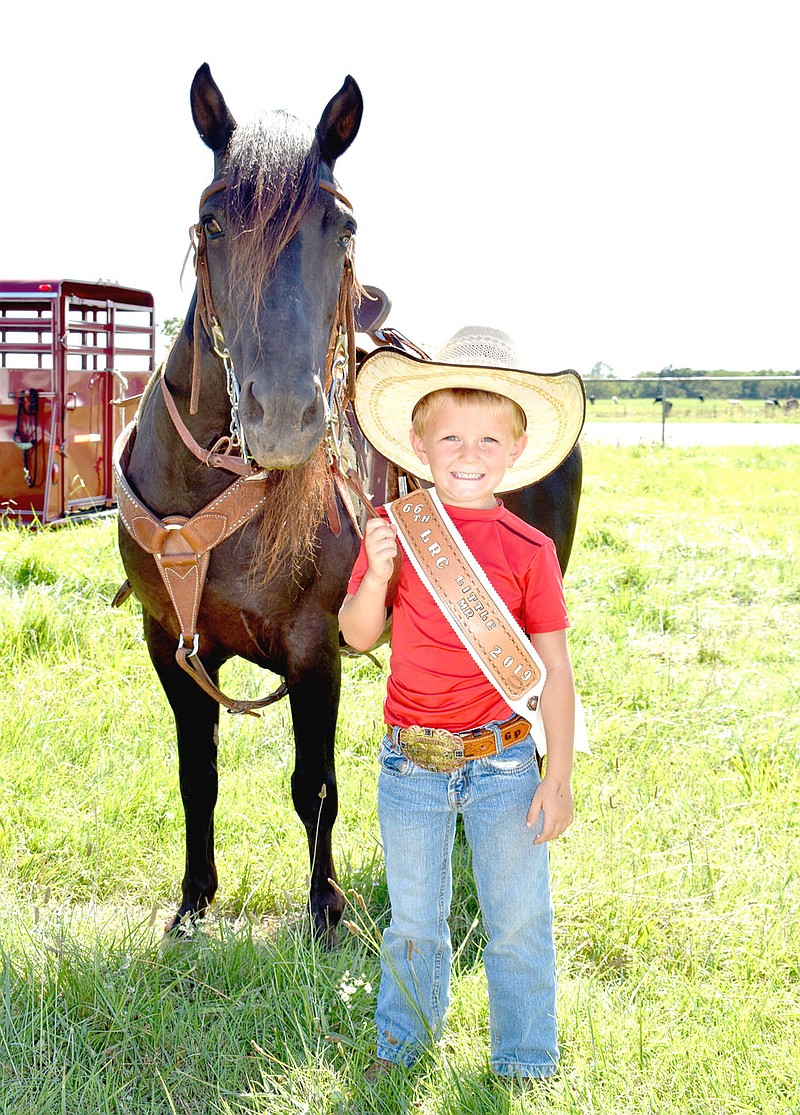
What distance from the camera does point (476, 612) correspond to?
1945 millimetres

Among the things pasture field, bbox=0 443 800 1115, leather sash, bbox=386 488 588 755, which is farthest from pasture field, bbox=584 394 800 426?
leather sash, bbox=386 488 588 755

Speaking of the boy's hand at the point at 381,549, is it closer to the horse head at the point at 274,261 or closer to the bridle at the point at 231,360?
Answer: the horse head at the point at 274,261

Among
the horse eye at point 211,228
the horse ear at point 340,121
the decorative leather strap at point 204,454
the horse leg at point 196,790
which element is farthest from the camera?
→ the horse leg at point 196,790

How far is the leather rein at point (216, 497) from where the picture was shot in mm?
2285

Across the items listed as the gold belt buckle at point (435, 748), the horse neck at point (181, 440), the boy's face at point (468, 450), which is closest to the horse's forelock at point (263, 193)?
the horse neck at point (181, 440)

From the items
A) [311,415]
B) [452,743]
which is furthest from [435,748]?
[311,415]

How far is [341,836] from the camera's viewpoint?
10.7 ft

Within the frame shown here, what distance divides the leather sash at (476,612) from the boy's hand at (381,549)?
7 cm

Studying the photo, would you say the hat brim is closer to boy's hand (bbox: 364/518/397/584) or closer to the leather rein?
the leather rein

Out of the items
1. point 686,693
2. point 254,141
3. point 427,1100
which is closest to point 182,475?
point 254,141

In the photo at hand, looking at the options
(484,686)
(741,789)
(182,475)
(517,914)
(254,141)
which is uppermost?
(254,141)

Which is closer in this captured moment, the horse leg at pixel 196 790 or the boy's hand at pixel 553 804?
the boy's hand at pixel 553 804

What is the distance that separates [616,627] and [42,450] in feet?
20.7

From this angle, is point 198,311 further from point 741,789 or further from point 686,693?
point 686,693
